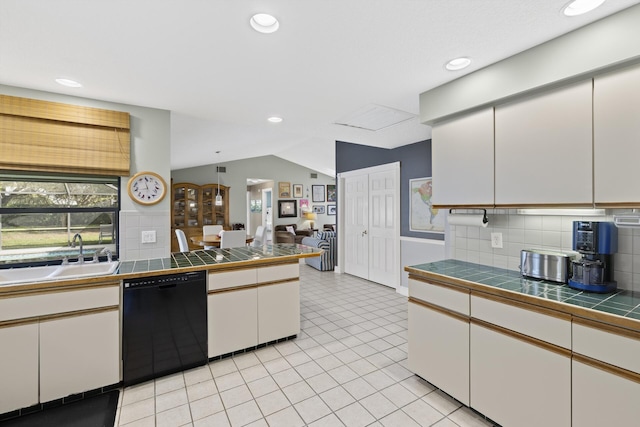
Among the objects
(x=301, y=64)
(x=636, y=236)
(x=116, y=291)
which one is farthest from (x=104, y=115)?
(x=636, y=236)

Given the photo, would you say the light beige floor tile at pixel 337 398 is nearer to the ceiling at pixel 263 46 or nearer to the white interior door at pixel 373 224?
the ceiling at pixel 263 46

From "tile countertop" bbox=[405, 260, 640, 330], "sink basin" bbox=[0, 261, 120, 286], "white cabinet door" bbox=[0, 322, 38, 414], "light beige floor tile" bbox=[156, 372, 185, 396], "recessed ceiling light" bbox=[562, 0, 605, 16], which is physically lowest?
"light beige floor tile" bbox=[156, 372, 185, 396]

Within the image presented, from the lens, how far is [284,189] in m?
9.91

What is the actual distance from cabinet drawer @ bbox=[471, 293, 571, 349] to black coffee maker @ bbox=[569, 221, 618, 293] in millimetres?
390

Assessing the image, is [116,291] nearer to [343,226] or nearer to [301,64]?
[301,64]

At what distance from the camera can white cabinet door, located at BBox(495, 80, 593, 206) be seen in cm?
161

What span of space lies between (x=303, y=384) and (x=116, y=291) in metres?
1.56

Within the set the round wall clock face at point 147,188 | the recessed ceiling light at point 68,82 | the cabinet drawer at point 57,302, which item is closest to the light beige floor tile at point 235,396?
the cabinet drawer at point 57,302

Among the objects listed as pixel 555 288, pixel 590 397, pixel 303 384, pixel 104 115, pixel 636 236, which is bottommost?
pixel 303 384

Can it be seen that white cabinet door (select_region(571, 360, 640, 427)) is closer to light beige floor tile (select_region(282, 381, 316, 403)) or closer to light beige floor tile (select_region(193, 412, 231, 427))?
light beige floor tile (select_region(282, 381, 316, 403))

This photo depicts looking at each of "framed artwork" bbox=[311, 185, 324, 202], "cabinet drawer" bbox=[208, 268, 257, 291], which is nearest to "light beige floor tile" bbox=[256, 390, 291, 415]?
"cabinet drawer" bbox=[208, 268, 257, 291]

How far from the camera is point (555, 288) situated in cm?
169

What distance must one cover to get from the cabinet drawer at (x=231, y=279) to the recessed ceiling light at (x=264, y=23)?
1855 millimetres

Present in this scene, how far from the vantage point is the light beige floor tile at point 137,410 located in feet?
5.99
